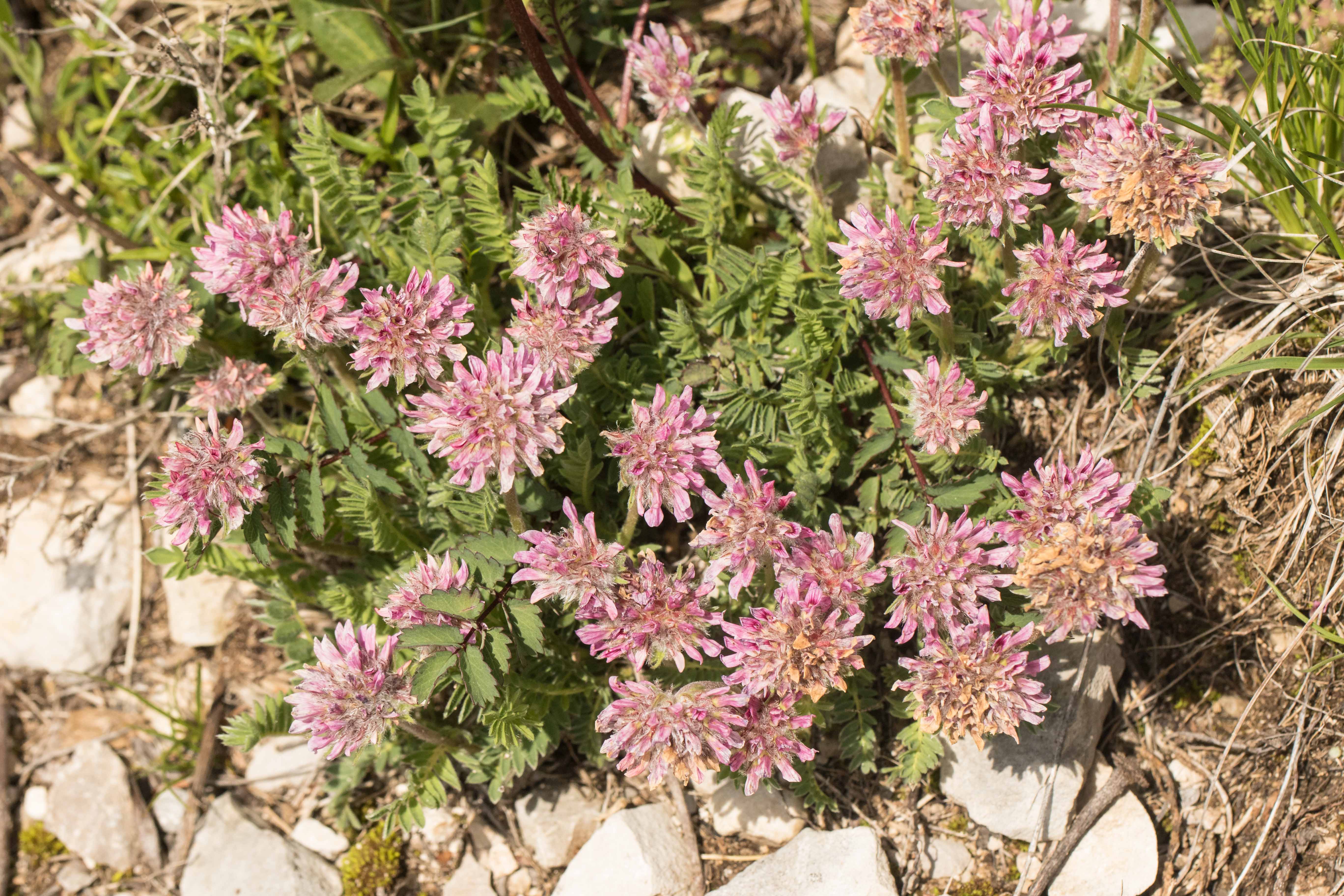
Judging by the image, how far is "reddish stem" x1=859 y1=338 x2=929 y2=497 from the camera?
12.1 feet

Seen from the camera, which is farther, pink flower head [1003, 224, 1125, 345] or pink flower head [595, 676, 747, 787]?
pink flower head [1003, 224, 1125, 345]

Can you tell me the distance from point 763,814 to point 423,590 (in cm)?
166

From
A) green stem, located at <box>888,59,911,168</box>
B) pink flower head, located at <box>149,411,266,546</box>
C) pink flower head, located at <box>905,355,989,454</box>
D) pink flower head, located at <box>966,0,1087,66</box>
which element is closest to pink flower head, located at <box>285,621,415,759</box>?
pink flower head, located at <box>149,411,266,546</box>

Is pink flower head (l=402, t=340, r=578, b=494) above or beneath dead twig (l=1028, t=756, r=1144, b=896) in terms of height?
above

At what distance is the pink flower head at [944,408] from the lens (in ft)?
10.9

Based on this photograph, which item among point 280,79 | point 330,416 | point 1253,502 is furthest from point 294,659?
point 1253,502

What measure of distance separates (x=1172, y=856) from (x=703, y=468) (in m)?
2.35

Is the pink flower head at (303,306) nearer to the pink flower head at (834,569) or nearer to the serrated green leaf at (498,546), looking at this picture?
the serrated green leaf at (498,546)

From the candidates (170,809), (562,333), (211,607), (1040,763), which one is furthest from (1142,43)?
(170,809)

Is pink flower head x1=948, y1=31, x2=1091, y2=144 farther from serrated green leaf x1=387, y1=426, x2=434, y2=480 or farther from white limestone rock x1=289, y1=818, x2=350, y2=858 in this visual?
white limestone rock x1=289, y1=818, x2=350, y2=858

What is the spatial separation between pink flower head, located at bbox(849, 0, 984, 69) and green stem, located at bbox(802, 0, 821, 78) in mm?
826

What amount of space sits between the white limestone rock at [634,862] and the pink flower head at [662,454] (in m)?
1.48

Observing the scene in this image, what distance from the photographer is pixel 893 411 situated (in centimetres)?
A: 380

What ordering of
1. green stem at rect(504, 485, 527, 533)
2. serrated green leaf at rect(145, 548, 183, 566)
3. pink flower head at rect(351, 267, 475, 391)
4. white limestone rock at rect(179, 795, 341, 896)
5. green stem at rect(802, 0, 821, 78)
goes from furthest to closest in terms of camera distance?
green stem at rect(802, 0, 821, 78)
white limestone rock at rect(179, 795, 341, 896)
serrated green leaf at rect(145, 548, 183, 566)
green stem at rect(504, 485, 527, 533)
pink flower head at rect(351, 267, 475, 391)
